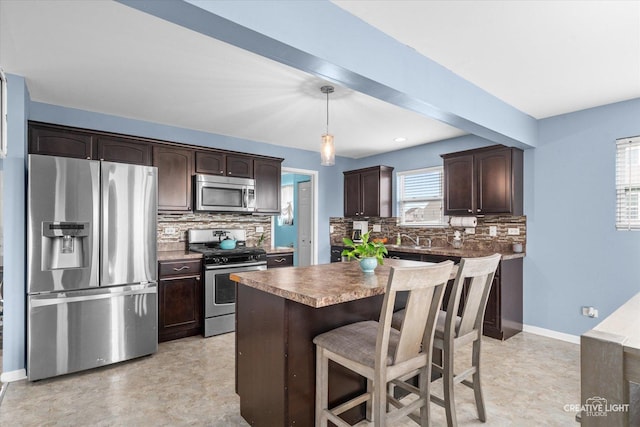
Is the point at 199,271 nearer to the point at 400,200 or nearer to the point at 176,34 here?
the point at 176,34

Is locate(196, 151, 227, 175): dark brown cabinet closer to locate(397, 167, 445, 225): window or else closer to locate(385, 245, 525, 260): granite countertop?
locate(385, 245, 525, 260): granite countertop

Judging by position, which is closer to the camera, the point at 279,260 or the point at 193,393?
the point at 193,393

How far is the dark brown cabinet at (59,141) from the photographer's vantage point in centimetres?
324

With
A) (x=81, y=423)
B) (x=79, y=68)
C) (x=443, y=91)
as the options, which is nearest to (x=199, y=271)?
(x=81, y=423)

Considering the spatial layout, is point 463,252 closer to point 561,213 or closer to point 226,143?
point 561,213

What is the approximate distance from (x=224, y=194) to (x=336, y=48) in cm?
294

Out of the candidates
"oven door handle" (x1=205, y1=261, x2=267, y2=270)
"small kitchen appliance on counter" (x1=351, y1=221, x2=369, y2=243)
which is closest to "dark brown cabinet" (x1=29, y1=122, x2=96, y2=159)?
"oven door handle" (x1=205, y1=261, x2=267, y2=270)

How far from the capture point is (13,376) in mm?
2750

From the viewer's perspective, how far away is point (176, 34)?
2191 millimetres

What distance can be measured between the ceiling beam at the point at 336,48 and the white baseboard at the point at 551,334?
2475 millimetres

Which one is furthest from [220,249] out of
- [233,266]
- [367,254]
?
[367,254]

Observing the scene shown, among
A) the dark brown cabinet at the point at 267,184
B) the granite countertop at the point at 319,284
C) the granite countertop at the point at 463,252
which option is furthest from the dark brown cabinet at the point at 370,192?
the granite countertop at the point at 319,284

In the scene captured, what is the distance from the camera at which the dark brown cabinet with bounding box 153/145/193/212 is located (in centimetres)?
396

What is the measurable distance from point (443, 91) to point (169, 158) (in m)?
3.09
